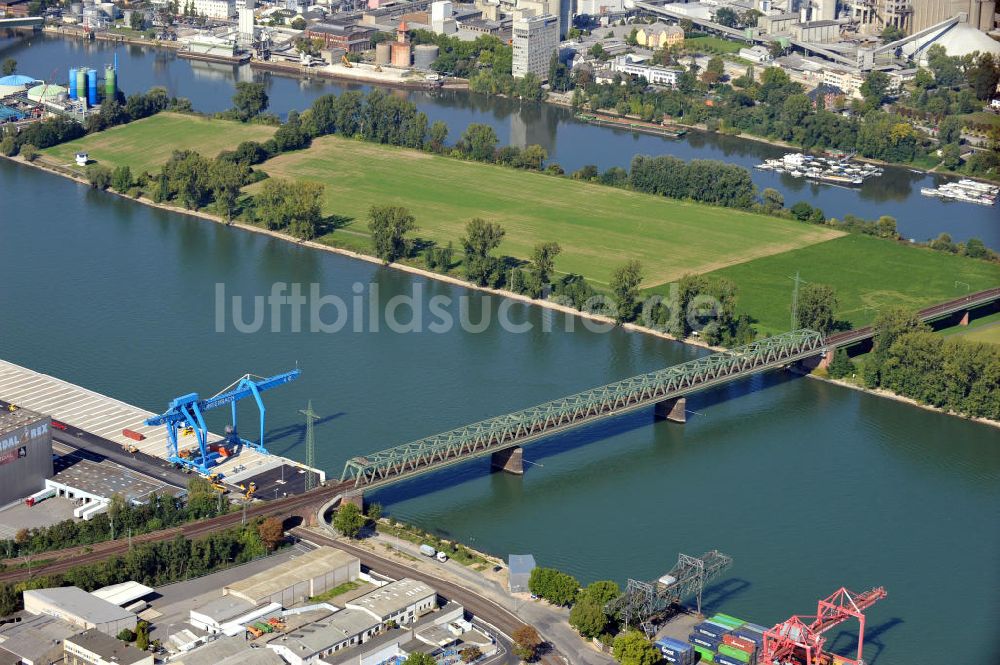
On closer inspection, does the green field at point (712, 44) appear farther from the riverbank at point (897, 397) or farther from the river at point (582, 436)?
the riverbank at point (897, 397)

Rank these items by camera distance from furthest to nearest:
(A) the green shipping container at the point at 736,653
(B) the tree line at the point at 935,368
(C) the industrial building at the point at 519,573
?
(B) the tree line at the point at 935,368 → (C) the industrial building at the point at 519,573 → (A) the green shipping container at the point at 736,653

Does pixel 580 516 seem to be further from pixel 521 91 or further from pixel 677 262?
pixel 521 91

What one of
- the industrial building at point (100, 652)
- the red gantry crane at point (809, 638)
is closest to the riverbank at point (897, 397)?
the red gantry crane at point (809, 638)

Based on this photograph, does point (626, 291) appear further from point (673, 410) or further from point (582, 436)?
point (582, 436)

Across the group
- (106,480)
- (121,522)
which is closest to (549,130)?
(106,480)

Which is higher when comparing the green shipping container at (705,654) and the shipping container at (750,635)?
the shipping container at (750,635)
